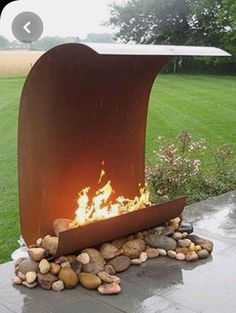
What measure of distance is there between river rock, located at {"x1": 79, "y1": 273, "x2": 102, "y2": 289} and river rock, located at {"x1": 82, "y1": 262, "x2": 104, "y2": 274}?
5 centimetres

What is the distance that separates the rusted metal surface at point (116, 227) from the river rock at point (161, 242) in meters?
0.10

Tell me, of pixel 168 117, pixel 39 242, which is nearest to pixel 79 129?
pixel 39 242

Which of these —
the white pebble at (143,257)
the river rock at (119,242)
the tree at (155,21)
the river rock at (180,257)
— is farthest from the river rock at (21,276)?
the tree at (155,21)

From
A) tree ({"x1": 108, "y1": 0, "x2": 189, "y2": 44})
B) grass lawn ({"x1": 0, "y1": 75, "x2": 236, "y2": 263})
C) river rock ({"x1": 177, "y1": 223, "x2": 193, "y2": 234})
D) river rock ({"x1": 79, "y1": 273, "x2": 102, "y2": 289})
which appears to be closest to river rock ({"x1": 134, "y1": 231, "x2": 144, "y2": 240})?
river rock ({"x1": 177, "y1": 223, "x2": 193, "y2": 234})

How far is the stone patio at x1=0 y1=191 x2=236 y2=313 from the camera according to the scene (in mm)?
3008

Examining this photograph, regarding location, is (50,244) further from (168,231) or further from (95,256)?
(168,231)

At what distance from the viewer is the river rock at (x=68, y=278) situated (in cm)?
325

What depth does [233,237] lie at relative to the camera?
4.30 m

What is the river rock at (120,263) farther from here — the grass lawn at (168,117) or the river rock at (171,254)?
the grass lawn at (168,117)

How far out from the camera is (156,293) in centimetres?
321

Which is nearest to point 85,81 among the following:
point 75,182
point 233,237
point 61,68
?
point 61,68

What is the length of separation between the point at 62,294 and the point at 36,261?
1.11 feet

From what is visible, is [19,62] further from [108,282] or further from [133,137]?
[108,282]

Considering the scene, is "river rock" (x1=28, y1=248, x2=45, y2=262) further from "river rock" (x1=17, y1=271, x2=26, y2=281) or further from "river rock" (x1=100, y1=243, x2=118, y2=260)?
"river rock" (x1=100, y1=243, x2=118, y2=260)
